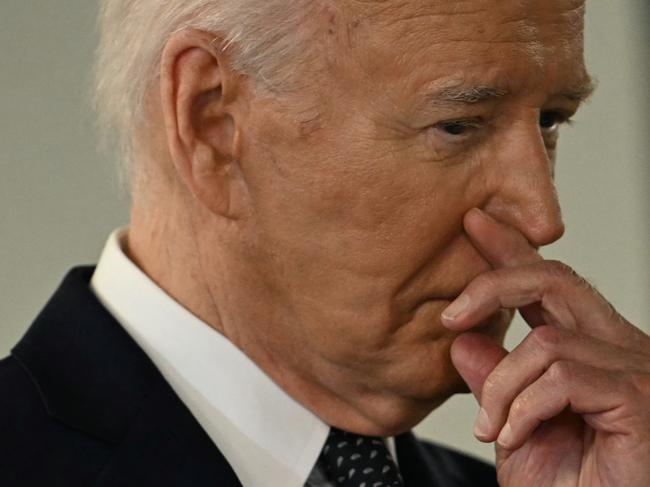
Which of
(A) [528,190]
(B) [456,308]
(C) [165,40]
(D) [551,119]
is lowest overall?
(B) [456,308]

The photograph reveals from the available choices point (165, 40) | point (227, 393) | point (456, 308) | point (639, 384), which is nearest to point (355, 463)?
point (227, 393)

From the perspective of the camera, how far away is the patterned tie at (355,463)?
221 cm

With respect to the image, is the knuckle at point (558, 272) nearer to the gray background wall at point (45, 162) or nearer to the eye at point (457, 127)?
the eye at point (457, 127)

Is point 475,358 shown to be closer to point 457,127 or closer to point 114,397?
point 457,127

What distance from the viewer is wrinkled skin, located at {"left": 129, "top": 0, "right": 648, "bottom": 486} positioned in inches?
78.8

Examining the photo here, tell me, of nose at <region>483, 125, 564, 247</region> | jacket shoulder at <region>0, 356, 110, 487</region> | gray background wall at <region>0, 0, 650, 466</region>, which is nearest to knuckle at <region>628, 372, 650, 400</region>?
nose at <region>483, 125, 564, 247</region>

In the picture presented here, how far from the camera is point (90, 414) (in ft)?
6.89

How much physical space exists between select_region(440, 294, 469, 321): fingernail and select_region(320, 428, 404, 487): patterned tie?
293 millimetres

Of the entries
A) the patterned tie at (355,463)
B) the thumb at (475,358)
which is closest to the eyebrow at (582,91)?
the thumb at (475,358)

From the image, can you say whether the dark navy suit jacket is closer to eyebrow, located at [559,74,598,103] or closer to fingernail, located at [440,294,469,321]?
fingernail, located at [440,294,469,321]

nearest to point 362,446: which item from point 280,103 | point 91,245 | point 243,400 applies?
point 243,400

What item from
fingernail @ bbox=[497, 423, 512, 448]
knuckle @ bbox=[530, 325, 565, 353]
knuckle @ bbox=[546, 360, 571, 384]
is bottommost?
fingernail @ bbox=[497, 423, 512, 448]

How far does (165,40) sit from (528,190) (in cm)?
53

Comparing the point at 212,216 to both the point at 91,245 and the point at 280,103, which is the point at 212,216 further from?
the point at 91,245
